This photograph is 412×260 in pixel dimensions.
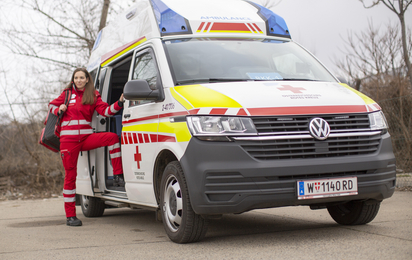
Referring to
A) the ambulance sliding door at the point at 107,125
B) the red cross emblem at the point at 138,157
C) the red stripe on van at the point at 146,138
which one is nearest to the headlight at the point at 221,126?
the red stripe on van at the point at 146,138

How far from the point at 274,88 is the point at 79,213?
18.3ft

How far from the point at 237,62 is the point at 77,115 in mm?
2516

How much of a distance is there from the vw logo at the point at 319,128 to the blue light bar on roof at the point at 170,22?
2.00 m

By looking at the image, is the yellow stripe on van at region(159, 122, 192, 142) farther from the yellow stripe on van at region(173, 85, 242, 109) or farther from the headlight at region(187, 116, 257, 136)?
the yellow stripe on van at region(173, 85, 242, 109)

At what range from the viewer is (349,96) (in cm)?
459

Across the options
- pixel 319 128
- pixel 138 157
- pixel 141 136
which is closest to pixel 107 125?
pixel 138 157

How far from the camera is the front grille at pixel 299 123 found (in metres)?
4.12

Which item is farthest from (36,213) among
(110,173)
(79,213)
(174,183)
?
(174,183)

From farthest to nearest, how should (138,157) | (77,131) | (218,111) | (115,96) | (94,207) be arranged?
(94,207) < (115,96) < (77,131) < (138,157) < (218,111)

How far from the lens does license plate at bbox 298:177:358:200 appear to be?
4172mm

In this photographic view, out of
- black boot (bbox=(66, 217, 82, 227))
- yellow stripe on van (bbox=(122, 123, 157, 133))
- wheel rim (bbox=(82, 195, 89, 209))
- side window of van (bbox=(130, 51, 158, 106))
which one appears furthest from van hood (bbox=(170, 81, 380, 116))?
wheel rim (bbox=(82, 195, 89, 209))

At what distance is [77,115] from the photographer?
658 cm

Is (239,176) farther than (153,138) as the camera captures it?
No

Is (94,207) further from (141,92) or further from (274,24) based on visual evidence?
(274,24)
